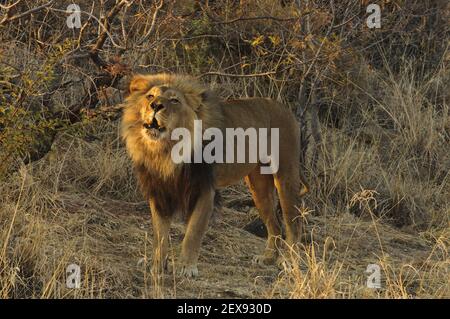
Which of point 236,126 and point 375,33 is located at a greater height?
point 375,33

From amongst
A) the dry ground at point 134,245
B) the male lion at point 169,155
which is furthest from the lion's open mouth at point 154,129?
the dry ground at point 134,245

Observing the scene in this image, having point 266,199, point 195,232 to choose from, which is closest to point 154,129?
point 195,232

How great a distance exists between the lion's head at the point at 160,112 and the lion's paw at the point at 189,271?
597 millimetres

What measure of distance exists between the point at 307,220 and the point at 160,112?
85.7 inches

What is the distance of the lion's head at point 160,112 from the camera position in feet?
18.3

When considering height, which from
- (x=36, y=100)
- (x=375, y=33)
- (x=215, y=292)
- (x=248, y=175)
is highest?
(x=375, y=33)

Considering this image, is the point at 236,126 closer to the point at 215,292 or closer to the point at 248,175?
the point at 248,175

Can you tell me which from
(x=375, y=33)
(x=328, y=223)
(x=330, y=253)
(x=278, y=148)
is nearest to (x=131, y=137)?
(x=278, y=148)

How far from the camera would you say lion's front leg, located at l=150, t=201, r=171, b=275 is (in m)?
5.55

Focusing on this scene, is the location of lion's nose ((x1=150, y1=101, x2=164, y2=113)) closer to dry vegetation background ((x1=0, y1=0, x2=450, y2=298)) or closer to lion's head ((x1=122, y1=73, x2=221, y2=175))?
lion's head ((x1=122, y1=73, x2=221, y2=175))

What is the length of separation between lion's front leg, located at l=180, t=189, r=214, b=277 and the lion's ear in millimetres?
708

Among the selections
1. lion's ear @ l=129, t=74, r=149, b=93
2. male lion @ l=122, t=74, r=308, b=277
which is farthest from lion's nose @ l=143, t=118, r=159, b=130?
lion's ear @ l=129, t=74, r=149, b=93

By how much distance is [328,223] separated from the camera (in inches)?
287

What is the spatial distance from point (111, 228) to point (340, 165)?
2.17 meters
